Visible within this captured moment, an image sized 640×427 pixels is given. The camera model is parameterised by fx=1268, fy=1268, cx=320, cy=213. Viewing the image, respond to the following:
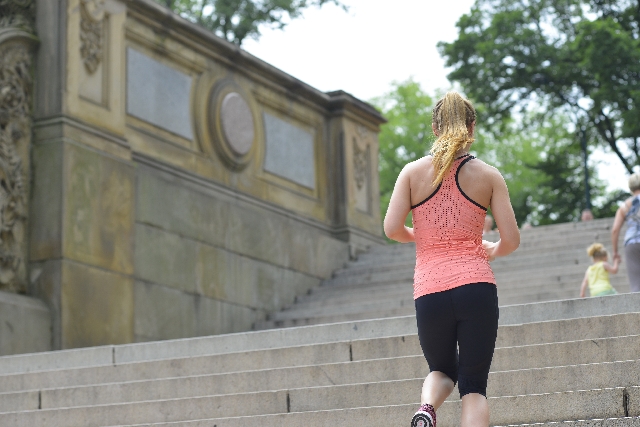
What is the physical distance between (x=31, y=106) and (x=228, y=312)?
4177mm

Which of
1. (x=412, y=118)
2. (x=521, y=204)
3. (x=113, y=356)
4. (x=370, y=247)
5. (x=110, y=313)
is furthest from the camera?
(x=412, y=118)

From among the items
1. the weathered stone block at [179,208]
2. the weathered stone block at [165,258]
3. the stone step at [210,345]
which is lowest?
the stone step at [210,345]

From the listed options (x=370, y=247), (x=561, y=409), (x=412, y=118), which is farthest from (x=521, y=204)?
(x=561, y=409)

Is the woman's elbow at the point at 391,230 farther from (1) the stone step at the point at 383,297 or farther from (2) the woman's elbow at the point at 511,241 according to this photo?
(1) the stone step at the point at 383,297

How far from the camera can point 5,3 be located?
1398 cm

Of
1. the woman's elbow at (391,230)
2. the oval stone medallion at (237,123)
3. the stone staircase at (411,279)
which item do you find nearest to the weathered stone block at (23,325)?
the stone staircase at (411,279)

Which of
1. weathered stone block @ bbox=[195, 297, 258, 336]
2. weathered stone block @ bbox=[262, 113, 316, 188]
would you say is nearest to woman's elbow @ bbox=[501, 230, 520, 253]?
weathered stone block @ bbox=[195, 297, 258, 336]

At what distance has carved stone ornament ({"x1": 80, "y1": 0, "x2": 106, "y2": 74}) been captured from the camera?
14.4 metres

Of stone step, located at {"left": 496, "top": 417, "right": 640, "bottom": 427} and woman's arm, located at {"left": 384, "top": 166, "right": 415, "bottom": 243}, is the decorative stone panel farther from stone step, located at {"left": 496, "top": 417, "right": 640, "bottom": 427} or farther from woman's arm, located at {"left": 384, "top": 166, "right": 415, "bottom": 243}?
woman's arm, located at {"left": 384, "top": 166, "right": 415, "bottom": 243}

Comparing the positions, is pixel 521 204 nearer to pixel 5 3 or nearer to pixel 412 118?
pixel 412 118

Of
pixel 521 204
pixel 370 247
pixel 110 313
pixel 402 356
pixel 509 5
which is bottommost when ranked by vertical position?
pixel 402 356

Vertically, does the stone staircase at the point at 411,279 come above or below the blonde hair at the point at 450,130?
above

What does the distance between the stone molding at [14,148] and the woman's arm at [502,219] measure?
8996 millimetres

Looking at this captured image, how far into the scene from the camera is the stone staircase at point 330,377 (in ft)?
22.5
